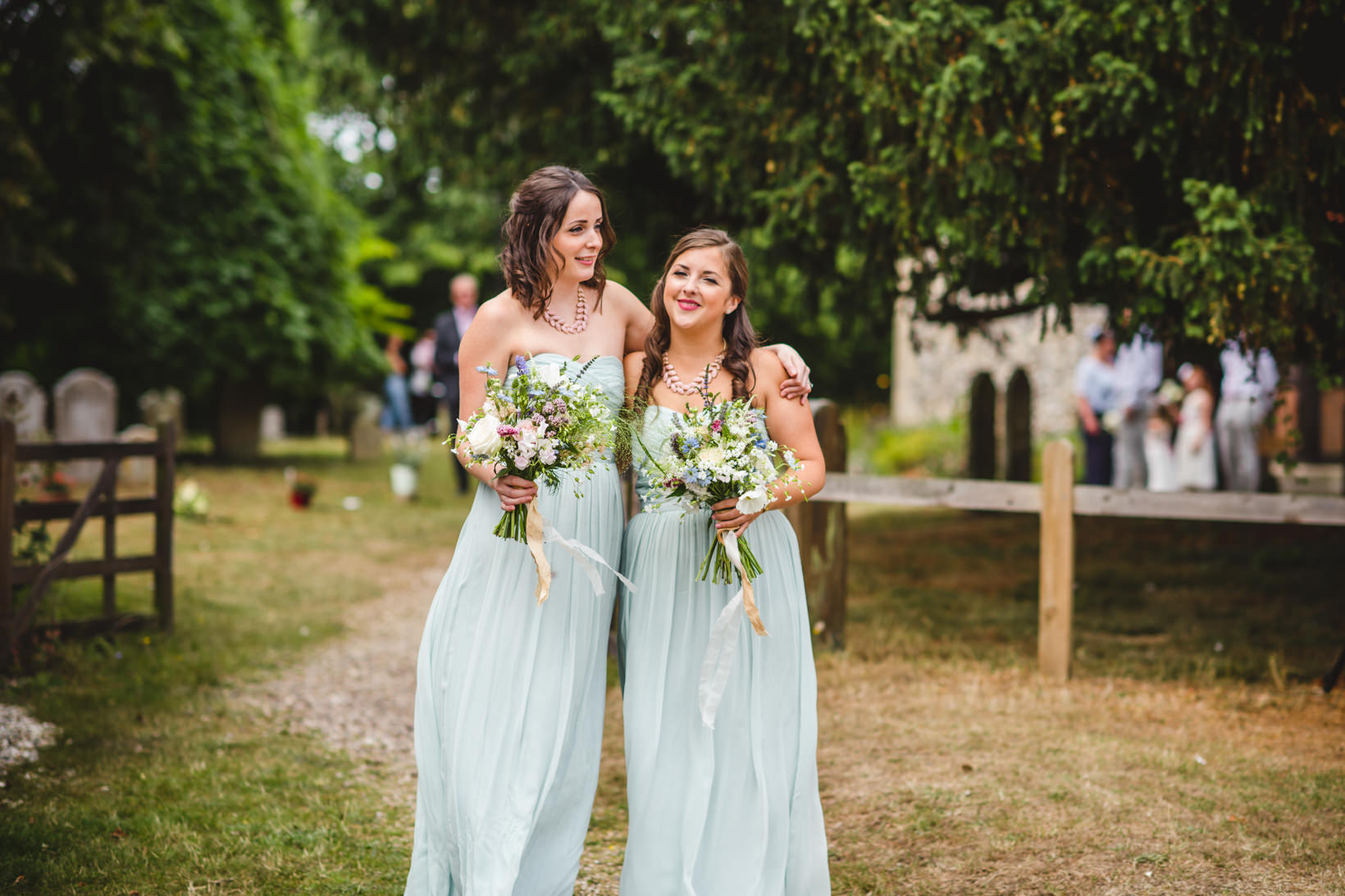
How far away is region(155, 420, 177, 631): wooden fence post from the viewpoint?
6805 millimetres

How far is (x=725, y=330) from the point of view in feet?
11.5

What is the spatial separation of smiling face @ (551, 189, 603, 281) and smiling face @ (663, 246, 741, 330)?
0.26 meters

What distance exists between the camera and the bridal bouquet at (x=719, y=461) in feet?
9.86

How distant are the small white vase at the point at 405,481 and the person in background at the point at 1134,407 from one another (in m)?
7.76

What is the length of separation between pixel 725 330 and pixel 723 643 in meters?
0.95

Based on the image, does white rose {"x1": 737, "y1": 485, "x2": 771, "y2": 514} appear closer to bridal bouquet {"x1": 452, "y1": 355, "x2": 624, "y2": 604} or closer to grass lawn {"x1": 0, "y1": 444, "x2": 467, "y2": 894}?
bridal bouquet {"x1": 452, "y1": 355, "x2": 624, "y2": 604}

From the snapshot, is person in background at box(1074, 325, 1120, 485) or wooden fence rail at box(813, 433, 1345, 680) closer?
wooden fence rail at box(813, 433, 1345, 680)

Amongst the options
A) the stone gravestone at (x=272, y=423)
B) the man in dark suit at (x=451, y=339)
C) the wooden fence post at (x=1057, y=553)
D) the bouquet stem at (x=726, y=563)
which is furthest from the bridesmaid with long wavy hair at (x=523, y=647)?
the stone gravestone at (x=272, y=423)

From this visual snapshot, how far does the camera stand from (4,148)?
30.5ft

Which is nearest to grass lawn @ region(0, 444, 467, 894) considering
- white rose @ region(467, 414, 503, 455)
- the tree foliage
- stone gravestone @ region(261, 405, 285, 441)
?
white rose @ region(467, 414, 503, 455)

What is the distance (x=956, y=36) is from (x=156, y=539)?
535 cm

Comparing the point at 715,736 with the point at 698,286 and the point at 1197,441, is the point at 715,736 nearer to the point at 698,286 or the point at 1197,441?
the point at 698,286

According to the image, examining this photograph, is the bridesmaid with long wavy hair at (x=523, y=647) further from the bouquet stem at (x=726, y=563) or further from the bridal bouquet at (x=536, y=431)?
the bouquet stem at (x=726, y=563)

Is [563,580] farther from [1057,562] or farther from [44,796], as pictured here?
[1057,562]
